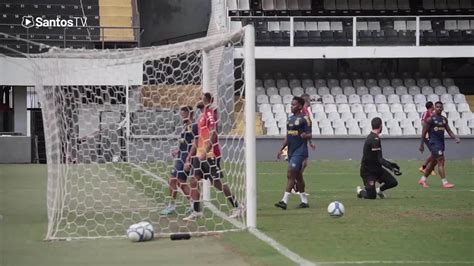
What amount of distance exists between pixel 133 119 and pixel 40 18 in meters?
16.8

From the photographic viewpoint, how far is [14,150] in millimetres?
30531

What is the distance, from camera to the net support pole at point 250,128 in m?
12.0

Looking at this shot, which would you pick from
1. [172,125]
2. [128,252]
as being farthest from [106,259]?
[172,125]

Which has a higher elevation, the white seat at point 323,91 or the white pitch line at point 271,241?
the white seat at point 323,91

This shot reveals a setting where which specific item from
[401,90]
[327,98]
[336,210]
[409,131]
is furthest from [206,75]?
[401,90]

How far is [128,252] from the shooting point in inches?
404

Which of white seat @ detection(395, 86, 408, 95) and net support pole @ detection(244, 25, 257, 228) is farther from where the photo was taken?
white seat @ detection(395, 86, 408, 95)

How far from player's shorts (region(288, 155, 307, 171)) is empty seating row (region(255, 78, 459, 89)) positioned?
21413 millimetres

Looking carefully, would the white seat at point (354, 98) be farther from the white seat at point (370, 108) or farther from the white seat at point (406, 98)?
the white seat at point (406, 98)

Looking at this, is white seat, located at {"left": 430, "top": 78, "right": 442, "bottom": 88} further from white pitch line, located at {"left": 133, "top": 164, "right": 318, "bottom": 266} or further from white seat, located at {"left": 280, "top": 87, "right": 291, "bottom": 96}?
white pitch line, located at {"left": 133, "top": 164, "right": 318, "bottom": 266}

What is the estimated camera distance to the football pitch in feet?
31.6

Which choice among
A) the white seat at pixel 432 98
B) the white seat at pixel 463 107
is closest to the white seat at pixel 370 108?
the white seat at pixel 432 98

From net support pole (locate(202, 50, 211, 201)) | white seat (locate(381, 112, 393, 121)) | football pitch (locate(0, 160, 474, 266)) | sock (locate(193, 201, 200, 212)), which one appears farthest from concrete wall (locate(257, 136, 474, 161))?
sock (locate(193, 201, 200, 212))

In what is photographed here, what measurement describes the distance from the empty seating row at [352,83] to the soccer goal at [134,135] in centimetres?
1468
